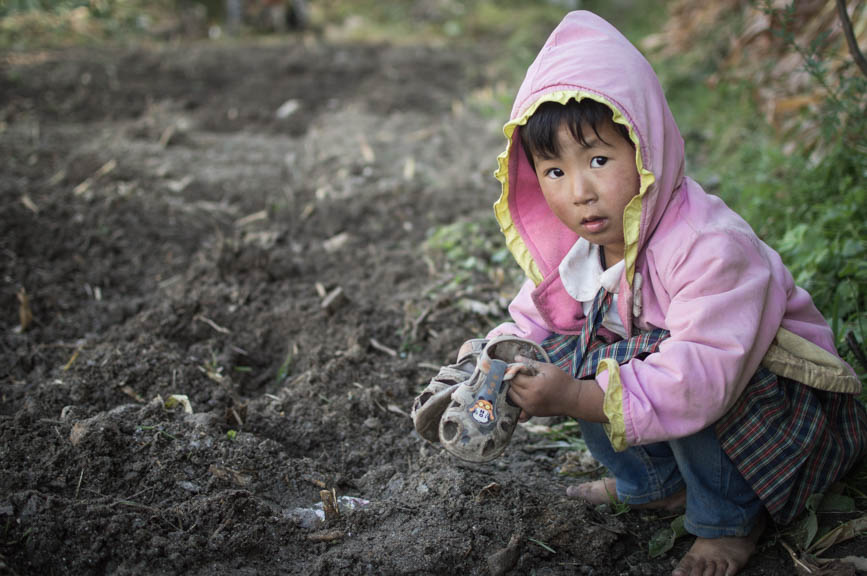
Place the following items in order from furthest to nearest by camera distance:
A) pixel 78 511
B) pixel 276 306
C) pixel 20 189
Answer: pixel 20 189 < pixel 276 306 < pixel 78 511

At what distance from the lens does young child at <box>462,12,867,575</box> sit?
1.63 m

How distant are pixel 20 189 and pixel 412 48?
5613mm

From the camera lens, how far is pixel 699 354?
1.61m

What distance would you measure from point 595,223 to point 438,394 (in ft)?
1.87

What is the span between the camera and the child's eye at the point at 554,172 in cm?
187

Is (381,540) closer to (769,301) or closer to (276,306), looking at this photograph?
(769,301)

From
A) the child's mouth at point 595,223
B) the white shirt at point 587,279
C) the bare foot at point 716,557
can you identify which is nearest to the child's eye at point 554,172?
the child's mouth at point 595,223

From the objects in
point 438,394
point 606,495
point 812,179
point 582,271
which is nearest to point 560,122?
point 582,271

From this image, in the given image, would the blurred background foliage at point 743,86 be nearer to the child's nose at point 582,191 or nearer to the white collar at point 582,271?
the white collar at point 582,271

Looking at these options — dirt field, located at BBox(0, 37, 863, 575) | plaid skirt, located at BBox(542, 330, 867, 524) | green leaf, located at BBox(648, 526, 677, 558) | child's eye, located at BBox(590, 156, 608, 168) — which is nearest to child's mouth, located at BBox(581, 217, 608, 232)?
child's eye, located at BBox(590, 156, 608, 168)

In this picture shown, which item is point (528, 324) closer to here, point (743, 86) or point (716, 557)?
point (716, 557)

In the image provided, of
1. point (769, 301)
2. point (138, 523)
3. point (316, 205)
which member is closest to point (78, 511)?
point (138, 523)

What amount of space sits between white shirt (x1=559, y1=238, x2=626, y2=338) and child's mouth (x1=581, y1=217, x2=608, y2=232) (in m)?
0.14

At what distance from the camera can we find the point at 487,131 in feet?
18.3
